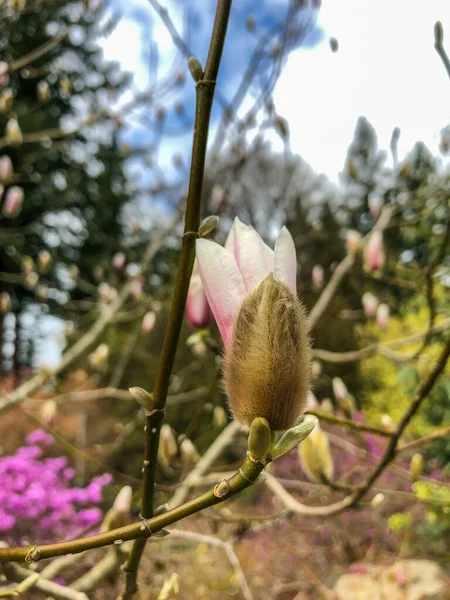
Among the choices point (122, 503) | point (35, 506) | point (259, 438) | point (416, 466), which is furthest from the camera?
point (35, 506)

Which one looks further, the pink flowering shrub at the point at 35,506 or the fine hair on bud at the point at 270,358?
the pink flowering shrub at the point at 35,506

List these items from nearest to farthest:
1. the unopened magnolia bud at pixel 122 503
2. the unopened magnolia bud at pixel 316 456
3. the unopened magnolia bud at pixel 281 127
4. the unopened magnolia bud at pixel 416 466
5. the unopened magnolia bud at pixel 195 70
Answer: the unopened magnolia bud at pixel 195 70, the unopened magnolia bud at pixel 122 503, the unopened magnolia bud at pixel 316 456, the unopened magnolia bud at pixel 416 466, the unopened magnolia bud at pixel 281 127

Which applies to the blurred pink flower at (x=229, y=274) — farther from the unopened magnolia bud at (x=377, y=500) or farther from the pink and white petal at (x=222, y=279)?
the unopened magnolia bud at (x=377, y=500)

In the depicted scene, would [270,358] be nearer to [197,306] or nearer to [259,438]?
[259,438]

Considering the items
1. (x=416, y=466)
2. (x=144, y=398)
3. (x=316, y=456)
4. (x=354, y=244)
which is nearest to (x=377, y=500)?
(x=416, y=466)

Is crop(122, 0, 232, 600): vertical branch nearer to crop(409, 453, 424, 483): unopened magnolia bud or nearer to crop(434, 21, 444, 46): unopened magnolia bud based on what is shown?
crop(434, 21, 444, 46): unopened magnolia bud

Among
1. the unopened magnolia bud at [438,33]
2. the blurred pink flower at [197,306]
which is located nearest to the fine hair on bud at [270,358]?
the blurred pink flower at [197,306]
